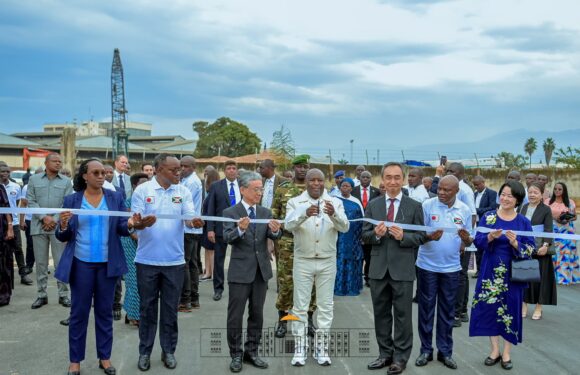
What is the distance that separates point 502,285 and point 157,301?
3.67m

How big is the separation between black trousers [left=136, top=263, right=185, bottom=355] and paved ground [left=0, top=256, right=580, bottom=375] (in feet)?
1.00

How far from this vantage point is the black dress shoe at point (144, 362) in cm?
570

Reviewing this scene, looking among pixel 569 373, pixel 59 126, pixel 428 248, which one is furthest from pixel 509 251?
pixel 59 126

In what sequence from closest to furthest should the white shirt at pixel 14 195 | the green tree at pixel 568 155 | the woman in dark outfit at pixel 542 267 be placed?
the woman in dark outfit at pixel 542 267
the white shirt at pixel 14 195
the green tree at pixel 568 155

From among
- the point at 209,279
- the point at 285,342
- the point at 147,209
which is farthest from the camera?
the point at 209,279

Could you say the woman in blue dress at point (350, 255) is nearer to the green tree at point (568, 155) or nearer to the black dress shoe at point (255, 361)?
the black dress shoe at point (255, 361)

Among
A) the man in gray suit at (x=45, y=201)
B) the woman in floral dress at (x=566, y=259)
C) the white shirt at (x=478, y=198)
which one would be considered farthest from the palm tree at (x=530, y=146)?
the man in gray suit at (x=45, y=201)

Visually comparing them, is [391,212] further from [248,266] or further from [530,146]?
[530,146]

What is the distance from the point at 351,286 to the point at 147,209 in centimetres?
470

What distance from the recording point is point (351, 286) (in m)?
9.47

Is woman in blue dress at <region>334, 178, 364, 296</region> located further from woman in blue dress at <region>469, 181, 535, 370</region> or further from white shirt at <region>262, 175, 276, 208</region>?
woman in blue dress at <region>469, 181, 535, 370</region>

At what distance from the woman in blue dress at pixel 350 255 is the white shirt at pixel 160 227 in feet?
12.9

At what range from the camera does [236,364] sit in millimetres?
5727

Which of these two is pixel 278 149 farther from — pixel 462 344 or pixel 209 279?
pixel 462 344
